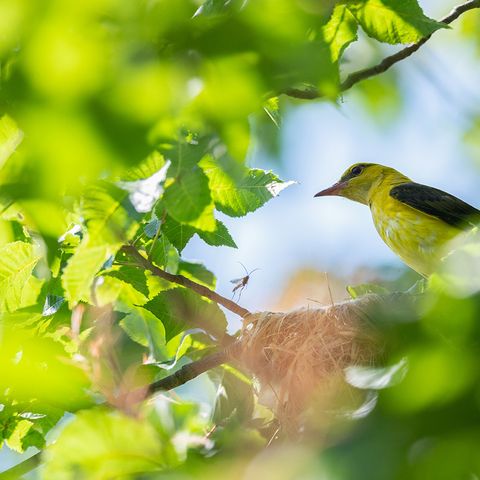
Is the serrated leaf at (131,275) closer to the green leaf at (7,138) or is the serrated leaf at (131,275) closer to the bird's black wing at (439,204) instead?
the green leaf at (7,138)

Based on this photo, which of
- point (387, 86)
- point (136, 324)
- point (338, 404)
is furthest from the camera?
point (387, 86)

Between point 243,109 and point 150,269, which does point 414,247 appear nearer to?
point 150,269

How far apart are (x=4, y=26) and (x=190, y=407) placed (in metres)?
0.69

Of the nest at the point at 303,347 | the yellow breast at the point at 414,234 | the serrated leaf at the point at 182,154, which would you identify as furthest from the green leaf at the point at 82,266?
the yellow breast at the point at 414,234

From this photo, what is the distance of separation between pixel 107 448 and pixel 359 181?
4623mm

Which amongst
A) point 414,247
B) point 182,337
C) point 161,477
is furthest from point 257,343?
point 161,477

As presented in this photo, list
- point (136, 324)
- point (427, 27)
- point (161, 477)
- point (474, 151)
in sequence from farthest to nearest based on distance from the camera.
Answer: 1. point (474, 151)
2. point (136, 324)
3. point (427, 27)
4. point (161, 477)

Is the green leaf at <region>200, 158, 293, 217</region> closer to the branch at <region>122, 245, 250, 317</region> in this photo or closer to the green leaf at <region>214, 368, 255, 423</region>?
the branch at <region>122, 245, 250, 317</region>

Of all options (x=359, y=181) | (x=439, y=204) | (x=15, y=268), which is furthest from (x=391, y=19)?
(x=359, y=181)

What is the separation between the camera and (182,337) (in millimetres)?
3271

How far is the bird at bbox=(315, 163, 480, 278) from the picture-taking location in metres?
4.45

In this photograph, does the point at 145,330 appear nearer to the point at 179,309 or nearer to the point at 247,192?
the point at 179,309

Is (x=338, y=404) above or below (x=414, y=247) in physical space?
above

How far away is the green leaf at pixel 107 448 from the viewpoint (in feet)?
3.99
